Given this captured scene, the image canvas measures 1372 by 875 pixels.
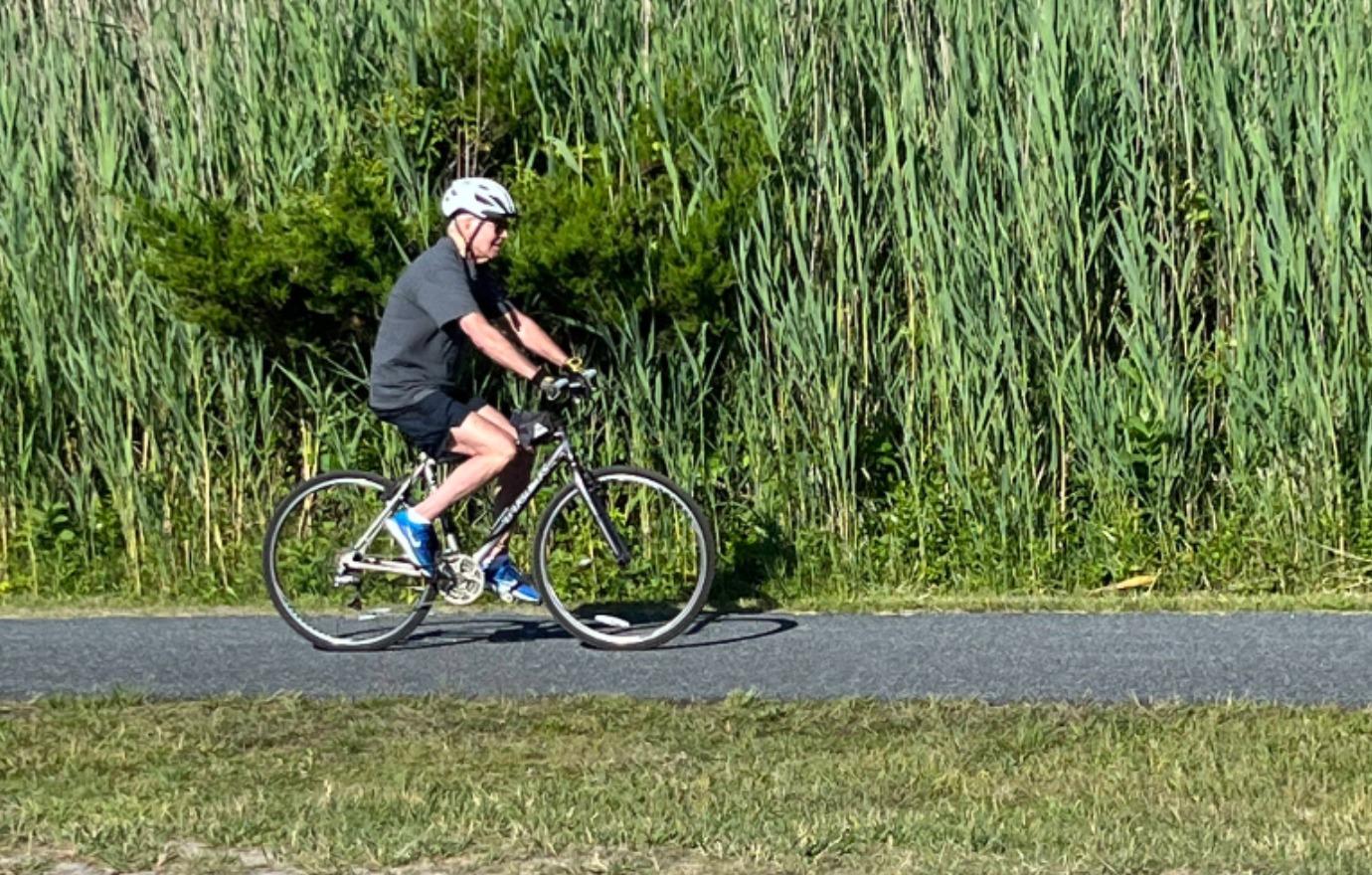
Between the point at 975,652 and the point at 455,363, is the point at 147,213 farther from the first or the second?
the point at 975,652

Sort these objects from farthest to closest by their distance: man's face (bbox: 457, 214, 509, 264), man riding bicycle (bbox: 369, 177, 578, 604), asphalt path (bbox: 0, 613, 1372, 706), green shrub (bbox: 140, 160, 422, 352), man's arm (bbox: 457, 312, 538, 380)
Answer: green shrub (bbox: 140, 160, 422, 352) < man's face (bbox: 457, 214, 509, 264) < man riding bicycle (bbox: 369, 177, 578, 604) < man's arm (bbox: 457, 312, 538, 380) < asphalt path (bbox: 0, 613, 1372, 706)

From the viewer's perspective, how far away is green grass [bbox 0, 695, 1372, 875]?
5828 millimetres

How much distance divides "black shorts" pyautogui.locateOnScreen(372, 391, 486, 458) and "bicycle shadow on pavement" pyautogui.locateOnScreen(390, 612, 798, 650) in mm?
775

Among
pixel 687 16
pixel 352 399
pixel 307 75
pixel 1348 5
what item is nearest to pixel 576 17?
pixel 687 16

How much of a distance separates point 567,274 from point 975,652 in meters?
3.00

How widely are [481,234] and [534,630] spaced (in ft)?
5.52

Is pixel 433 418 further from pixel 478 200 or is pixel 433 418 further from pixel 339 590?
pixel 339 590

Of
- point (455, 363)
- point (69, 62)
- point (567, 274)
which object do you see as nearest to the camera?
point (455, 363)

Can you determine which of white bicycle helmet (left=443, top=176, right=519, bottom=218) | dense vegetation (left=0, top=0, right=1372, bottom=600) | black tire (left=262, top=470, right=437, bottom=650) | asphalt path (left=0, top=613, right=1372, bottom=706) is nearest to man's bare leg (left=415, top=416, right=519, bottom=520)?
black tire (left=262, top=470, right=437, bottom=650)

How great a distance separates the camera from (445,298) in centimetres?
912

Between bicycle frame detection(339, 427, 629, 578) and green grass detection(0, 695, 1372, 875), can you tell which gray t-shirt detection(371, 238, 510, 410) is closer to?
bicycle frame detection(339, 427, 629, 578)

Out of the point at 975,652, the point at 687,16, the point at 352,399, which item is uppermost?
the point at 687,16

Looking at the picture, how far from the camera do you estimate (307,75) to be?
448 inches

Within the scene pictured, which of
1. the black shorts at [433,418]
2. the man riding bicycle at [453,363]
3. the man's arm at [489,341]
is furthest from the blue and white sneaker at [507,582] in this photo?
the man's arm at [489,341]
